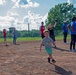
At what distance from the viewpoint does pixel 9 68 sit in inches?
460

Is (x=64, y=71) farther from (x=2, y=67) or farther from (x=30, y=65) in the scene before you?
(x=2, y=67)

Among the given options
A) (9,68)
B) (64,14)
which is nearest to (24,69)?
(9,68)

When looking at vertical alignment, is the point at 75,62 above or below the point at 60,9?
below

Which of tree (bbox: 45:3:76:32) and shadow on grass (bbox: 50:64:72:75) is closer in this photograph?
shadow on grass (bbox: 50:64:72:75)

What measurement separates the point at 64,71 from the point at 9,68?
2224 millimetres

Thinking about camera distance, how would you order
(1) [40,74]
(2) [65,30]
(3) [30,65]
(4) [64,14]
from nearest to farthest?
(1) [40,74], (3) [30,65], (2) [65,30], (4) [64,14]

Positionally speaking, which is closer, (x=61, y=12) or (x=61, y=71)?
(x=61, y=71)

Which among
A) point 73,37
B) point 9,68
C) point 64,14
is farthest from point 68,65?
point 64,14

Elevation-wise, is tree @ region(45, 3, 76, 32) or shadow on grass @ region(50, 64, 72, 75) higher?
tree @ region(45, 3, 76, 32)

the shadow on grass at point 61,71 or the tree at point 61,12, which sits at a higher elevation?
the tree at point 61,12

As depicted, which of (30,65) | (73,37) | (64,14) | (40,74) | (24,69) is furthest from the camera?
(64,14)

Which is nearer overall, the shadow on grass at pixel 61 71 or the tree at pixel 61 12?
the shadow on grass at pixel 61 71

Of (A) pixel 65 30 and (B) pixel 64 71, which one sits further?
(A) pixel 65 30

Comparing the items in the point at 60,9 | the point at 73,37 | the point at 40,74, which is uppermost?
the point at 60,9
